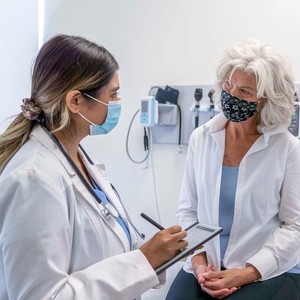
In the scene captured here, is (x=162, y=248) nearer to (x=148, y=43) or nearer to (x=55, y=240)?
(x=55, y=240)

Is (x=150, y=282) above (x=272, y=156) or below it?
below

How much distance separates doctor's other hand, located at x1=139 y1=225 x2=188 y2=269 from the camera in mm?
869

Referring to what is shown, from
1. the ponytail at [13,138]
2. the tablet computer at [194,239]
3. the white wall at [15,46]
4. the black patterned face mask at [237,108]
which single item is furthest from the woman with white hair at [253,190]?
the white wall at [15,46]

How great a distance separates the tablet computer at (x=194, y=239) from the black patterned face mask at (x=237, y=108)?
0.52 meters

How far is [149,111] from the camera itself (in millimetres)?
2057

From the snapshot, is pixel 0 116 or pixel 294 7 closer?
pixel 294 7

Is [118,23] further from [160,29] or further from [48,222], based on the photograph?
[48,222]

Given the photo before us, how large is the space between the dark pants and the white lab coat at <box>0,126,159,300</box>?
0.51 meters

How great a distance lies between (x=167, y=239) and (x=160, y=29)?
5.24 ft

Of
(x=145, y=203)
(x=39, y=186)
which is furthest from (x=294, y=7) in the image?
(x=39, y=186)

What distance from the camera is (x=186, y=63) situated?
2080mm

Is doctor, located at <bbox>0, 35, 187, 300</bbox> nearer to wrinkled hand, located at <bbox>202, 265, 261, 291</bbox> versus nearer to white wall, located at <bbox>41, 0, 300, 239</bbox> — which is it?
wrinkled hand, located at <bbox>202, 265, 261, 291</bbox>

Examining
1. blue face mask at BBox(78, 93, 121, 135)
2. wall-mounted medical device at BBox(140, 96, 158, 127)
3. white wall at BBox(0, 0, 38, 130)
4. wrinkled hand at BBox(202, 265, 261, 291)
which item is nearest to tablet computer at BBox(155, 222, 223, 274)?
wrinkled hand at BBox(202, 265, 261, 291)

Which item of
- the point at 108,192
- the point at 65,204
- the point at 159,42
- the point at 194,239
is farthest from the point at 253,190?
the point at 159,42
